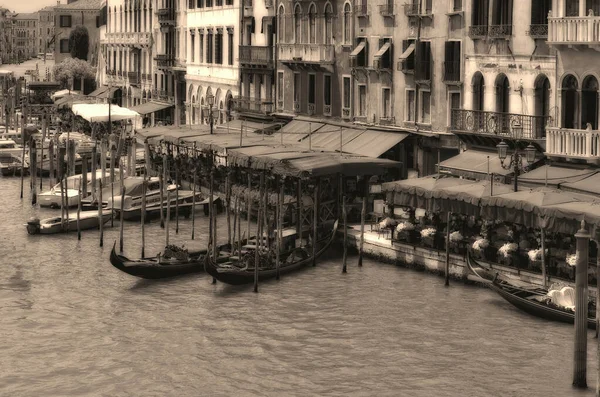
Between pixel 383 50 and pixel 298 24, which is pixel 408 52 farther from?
pixel 298 24

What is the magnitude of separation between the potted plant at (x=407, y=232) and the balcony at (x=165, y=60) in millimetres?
35437

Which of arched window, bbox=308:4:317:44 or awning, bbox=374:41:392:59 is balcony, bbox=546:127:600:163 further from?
arched window, bbox=308:4:317:44

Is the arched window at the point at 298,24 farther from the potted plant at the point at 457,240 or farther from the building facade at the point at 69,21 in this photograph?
the building facade at the point at 69,21

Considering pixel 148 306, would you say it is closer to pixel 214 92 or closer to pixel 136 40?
pixel 214 92

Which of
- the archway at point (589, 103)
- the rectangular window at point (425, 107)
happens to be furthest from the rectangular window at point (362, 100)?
the archway at point (589, 103)

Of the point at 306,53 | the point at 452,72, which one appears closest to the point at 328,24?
the point at 306,53

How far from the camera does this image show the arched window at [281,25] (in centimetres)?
5238

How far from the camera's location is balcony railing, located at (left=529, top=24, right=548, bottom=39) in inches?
1420

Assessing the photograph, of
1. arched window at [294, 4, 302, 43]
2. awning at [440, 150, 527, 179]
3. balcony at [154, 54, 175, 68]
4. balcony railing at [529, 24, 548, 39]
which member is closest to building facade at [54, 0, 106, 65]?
balcony at [154, 54, 175, 68]

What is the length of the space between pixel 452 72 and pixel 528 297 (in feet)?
42.0

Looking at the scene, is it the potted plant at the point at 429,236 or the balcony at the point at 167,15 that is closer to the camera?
the potted plant at the point at 429,236

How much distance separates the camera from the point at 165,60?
229ft

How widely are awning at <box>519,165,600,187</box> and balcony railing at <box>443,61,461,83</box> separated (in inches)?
240

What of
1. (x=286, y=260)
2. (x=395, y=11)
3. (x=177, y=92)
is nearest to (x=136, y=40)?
(x=177, y=92)
